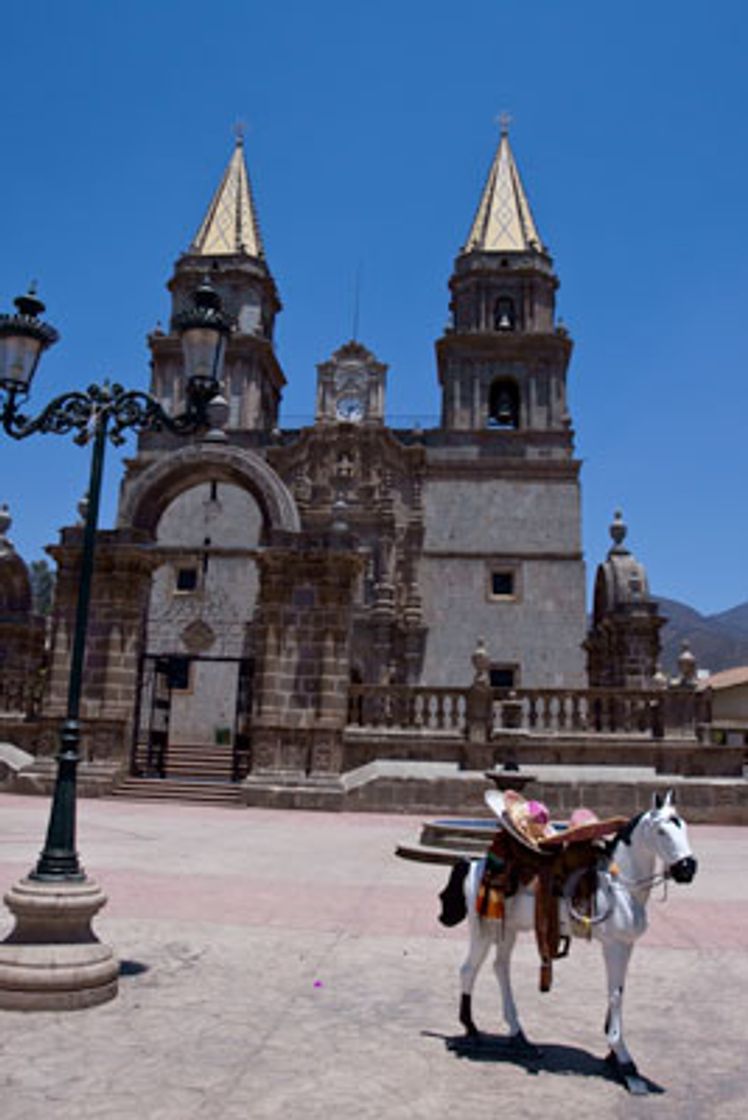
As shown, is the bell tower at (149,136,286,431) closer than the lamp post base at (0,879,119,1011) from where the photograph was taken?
No

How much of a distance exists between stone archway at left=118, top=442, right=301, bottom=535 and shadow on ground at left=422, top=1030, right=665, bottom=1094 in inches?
530

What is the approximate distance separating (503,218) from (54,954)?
3690cm

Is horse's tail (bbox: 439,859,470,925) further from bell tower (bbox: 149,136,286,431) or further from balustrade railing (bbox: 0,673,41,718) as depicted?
bell tower (bbox: 149,136,286,431)

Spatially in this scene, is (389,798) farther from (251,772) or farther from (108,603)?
(108,603)

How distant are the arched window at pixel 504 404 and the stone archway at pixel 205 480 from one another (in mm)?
18433

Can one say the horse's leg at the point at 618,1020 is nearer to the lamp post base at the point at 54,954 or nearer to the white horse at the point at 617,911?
the white horse at the point at 617,911

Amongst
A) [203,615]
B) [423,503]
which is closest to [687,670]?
[423,503]

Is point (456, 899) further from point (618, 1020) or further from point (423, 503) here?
point (423, 503)

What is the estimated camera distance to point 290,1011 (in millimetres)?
5004

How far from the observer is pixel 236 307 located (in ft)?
119

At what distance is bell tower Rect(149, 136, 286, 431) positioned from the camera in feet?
116

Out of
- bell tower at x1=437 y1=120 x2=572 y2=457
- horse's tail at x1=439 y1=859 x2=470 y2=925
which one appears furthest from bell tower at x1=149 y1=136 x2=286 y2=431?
horse's tail at x1=439 y1=859 x2=470 y2=925

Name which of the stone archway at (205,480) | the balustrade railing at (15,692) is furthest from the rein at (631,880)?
the balustrade railing at (15,692)

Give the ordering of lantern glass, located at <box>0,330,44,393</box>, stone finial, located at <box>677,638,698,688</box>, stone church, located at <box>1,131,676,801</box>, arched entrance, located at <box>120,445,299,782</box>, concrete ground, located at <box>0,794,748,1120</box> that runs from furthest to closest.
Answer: stone church, located at <box>1,131,676,801</box>
arched entrance, located at <box>120,445,299,782</box>
stone finial, located at <box>677,638,698,688</box>
lantern glass, located at <box>0,330,44,393</box>
concrete ground, located at <box>0,794,748,1120</box>
